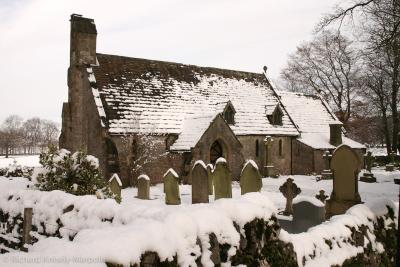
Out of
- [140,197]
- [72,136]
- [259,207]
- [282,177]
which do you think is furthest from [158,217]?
[282,177]

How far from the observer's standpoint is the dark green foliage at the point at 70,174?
1026 centimetres

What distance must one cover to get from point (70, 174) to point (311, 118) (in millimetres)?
26391

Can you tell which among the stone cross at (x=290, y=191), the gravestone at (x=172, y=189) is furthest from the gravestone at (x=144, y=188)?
the stone cross at (x=290, y=191)

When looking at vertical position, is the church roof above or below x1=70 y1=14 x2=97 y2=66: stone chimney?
below

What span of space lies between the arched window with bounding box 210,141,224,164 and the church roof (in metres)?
2.37

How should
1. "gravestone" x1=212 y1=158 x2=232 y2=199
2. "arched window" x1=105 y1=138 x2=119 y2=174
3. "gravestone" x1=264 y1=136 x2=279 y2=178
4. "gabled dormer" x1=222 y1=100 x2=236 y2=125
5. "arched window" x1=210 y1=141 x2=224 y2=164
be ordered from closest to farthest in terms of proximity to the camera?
"gravestone" x1=212 y1=158 x2=232 y2=199 < "arched window" x1=105 y1=138 x2=119 y2=174 < "arched window" x1=210 y1=141 x2=224 y2=164 < "gabled dormer" x1=222 y1=100 x2=236 y2=125 < "gravestone" x1=264 y1=136 x2=279 y2=178

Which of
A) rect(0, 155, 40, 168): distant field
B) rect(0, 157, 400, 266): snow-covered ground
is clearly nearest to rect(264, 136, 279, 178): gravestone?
rect(0, 157, 400, 266): snow-covered ground

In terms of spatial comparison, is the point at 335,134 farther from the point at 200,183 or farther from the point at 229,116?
the point at 200,183

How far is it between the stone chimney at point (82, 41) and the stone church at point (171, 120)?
0.21 feet

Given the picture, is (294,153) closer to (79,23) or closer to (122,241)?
(79,23)

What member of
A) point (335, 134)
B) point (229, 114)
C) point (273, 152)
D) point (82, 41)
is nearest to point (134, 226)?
point (82, 41)

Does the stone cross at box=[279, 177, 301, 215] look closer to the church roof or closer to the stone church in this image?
the stone church

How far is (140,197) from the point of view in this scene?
16828 millimetres

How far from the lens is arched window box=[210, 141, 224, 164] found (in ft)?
79.2
